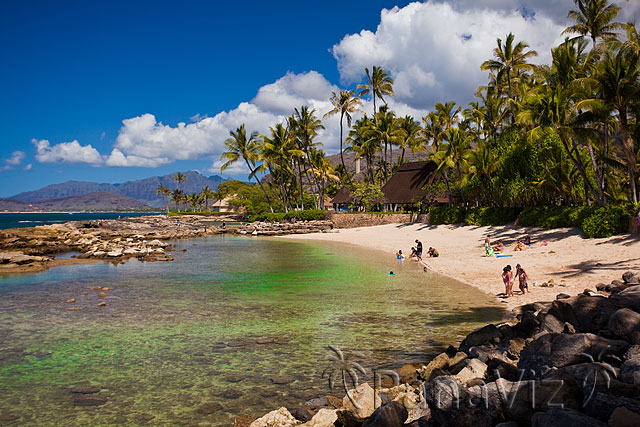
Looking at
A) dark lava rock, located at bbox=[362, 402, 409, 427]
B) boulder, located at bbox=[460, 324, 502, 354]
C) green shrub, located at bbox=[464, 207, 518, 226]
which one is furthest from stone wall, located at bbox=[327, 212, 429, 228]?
dark lava rock, located at bbox=[362, 402, 409, 427]

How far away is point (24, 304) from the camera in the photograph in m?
14.9

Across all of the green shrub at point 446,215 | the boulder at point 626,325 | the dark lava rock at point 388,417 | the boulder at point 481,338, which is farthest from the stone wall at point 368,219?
the dark lava rock at point 388,417

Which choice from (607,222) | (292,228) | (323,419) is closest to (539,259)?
(607,222)

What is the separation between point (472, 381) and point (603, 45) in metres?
36.0

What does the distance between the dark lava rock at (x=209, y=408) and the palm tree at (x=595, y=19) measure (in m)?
39.9

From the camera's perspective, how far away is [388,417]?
16.6ft

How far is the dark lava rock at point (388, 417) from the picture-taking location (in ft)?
16.5

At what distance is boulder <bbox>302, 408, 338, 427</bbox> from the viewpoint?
5.79m

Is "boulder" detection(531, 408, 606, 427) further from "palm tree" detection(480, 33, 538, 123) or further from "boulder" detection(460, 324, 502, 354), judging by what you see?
"palm tree" detection(480, 33, 538, 123)

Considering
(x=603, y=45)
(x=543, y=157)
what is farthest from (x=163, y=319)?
(x=603, y=45)

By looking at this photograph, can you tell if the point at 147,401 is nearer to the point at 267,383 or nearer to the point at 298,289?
the point at 267,383

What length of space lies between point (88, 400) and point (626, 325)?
9.46 meters

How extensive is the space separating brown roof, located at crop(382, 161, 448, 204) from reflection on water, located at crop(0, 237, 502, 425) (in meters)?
33.7

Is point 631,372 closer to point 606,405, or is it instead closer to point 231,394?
point 606,405
